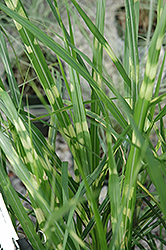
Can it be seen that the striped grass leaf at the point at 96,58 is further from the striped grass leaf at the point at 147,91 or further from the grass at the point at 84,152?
the striped grass leaf at the point at 147,91

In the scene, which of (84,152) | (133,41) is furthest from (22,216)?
(133,41)

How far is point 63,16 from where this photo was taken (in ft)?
2.54

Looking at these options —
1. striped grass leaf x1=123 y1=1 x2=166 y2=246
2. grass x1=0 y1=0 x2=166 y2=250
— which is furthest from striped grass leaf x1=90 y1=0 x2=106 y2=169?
striped grass leaf x1=123 y1=1 x2=166 y2=246

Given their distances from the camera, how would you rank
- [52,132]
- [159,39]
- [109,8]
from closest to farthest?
1. [159,39]
2. [52,132]
3. [109,8]

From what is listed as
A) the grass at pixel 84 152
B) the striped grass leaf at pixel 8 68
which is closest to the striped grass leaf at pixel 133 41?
the grass at pixel 84 152

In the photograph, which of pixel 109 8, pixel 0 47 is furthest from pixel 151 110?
pixel 109 8

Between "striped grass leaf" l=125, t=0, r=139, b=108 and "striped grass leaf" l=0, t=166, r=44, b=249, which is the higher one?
"striped grass leaf" l=125, t=0, r=139, b=108

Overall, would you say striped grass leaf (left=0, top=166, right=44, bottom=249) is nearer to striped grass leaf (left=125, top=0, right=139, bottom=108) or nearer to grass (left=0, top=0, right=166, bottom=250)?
grass (left=0, top=0, right=166, bottom=250)

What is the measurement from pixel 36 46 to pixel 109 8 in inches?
23.7

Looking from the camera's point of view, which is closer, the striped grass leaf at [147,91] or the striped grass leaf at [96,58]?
the striped grass leaf at [147,91]

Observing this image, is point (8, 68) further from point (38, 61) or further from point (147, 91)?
point (147, 91)

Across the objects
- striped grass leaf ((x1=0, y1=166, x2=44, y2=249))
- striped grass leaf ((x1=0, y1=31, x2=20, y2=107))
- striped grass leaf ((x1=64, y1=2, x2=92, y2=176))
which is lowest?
striped grass leaf ((x1=0, y1=166, x2=44, y2=249))

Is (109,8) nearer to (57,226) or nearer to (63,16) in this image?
(63,16)

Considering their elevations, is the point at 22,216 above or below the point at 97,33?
below
